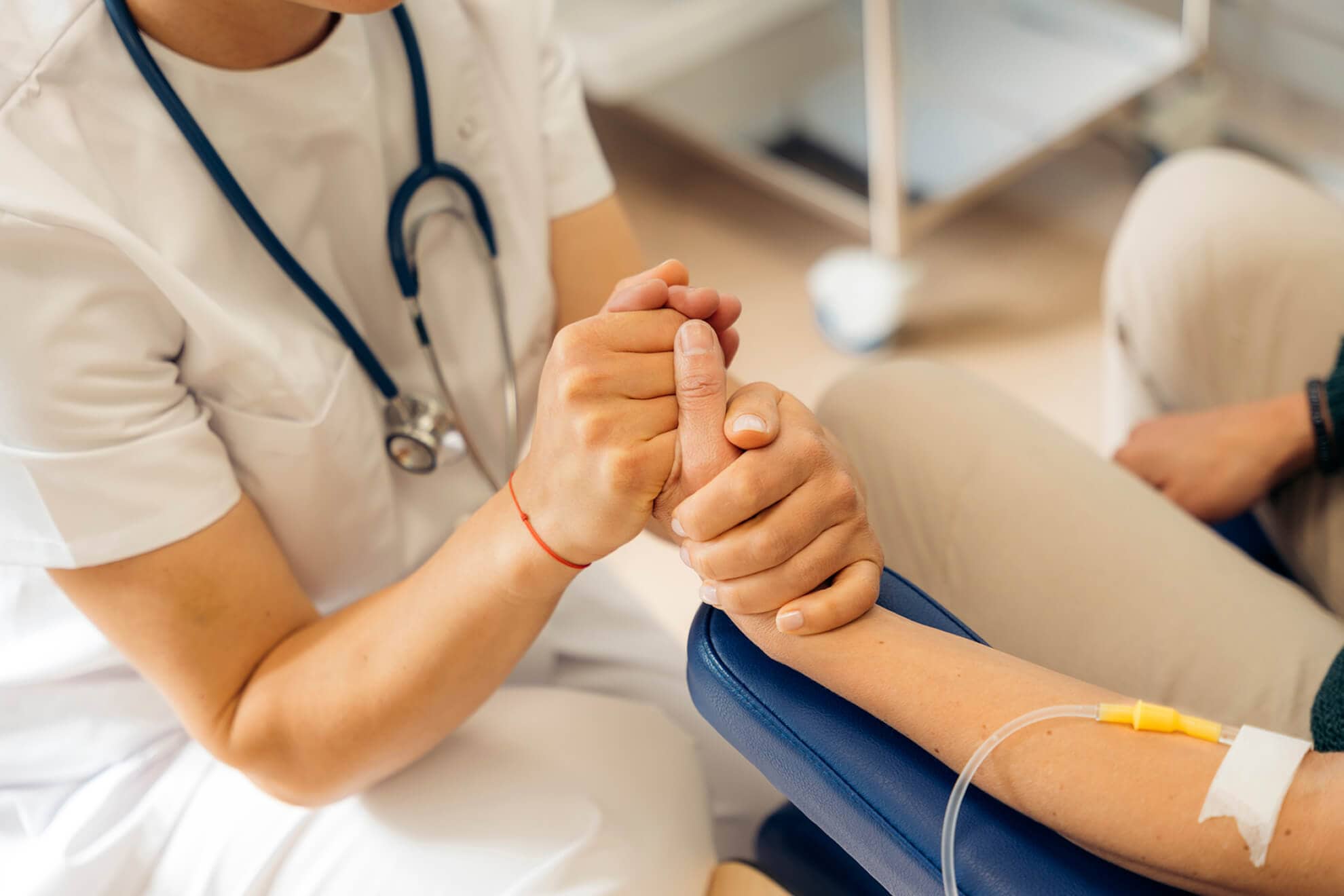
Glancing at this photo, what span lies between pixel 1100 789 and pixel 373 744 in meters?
0.45

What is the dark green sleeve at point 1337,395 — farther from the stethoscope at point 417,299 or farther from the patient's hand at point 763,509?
the stethoscope at point 417,299

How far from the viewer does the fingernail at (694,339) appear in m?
0.70

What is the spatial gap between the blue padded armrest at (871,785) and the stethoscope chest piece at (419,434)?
0.29 meters

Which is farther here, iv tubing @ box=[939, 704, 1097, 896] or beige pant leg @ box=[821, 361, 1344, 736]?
beige pant leg @ box=[821, 361, 1344, 736]

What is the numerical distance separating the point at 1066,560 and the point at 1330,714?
0.72ft

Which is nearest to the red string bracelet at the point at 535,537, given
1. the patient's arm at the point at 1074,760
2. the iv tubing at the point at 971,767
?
the patient's arm at the point at 1074,760

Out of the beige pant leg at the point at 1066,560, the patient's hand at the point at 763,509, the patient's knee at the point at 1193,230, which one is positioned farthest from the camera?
the patient's knee at the point at 1193,230

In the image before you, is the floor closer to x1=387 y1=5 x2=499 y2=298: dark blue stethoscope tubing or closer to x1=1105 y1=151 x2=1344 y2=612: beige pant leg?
x1=1105 y1=151 x2=1344 y2=612: beige pant leg

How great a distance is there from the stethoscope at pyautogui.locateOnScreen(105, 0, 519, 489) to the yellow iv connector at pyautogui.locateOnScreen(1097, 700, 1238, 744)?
511 mm

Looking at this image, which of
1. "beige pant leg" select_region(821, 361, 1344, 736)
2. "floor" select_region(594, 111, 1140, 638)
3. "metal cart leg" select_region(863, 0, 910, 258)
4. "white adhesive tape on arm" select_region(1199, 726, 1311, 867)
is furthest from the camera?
"floor" select_region(594, 111, 1140, 638)

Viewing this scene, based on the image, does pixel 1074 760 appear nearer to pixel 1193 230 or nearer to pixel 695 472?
pixel 695 472

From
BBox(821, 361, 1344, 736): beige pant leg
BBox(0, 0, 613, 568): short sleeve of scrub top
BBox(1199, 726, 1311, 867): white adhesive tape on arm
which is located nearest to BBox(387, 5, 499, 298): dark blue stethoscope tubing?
BBox(0, 0, 613, 568): short sleeve of scrub top

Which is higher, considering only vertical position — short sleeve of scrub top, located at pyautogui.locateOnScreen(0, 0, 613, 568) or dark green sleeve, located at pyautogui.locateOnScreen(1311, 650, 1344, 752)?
short sleeve of scrub top, located at pyautogui.locateOnScreen(0, 0, 613, 568)

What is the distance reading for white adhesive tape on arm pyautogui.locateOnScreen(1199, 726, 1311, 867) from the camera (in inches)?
22.0
